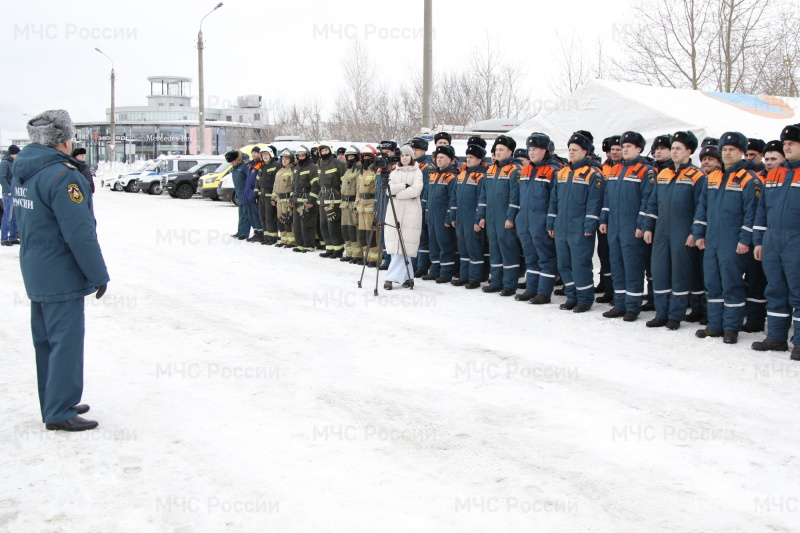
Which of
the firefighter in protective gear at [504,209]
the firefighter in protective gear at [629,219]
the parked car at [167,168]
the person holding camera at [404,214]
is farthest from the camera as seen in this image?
the parked car at [167,168]

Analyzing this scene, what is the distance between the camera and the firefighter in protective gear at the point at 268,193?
15.9m

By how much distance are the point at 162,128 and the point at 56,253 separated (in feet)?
363

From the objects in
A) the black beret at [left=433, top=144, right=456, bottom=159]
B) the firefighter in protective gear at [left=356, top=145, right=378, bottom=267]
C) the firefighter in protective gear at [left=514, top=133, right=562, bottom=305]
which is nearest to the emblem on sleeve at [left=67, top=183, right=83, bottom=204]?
the firefighter in protective gear at [left=514, top=133, right=562, bottom=305]

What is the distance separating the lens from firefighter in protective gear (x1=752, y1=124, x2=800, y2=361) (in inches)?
272

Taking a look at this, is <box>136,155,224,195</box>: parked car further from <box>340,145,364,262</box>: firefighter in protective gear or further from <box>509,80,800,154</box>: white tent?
<box>509,80,800,154</box>: white tent

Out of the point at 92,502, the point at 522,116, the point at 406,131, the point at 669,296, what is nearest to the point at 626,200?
the point at 669,296

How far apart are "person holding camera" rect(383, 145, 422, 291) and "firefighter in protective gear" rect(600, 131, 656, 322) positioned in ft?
9.68

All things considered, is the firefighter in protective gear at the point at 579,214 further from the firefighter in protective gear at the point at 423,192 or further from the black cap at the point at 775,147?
the firefighter in protective gear at the point at 423,192

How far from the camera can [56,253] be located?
4891 mm

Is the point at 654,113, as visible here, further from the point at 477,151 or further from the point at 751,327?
the point at 751,327

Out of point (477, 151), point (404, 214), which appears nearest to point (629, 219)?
point (477, 151)

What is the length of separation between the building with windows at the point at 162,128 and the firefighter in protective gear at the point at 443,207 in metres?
91.6

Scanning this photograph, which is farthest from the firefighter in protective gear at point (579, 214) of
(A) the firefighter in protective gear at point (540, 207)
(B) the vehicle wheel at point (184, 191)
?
(B) the vehicle wheel at point (184, 191)

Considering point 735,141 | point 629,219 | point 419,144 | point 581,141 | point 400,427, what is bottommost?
point 400,427
